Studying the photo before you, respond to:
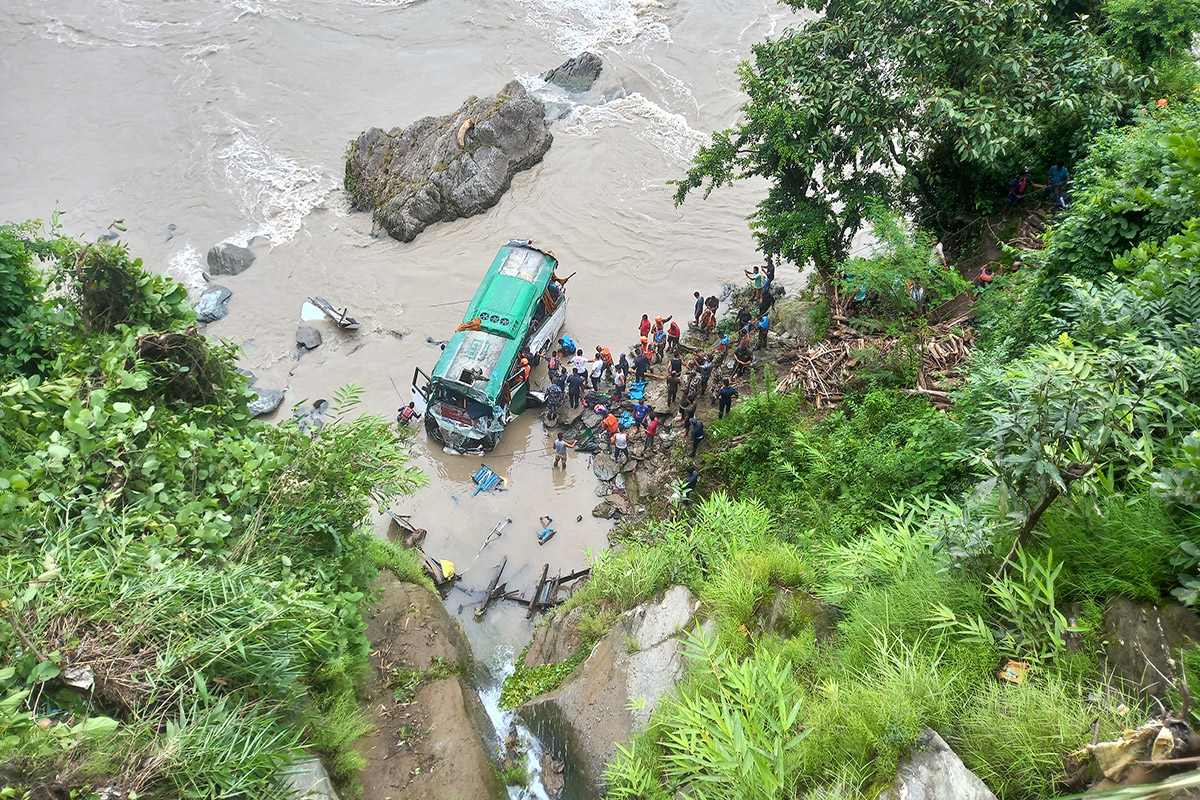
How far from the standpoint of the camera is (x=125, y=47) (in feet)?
83.1

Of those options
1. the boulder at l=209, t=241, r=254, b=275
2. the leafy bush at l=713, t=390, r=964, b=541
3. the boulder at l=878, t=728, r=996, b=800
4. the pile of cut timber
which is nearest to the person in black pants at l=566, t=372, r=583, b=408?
the leafy bush at l=713, t=390, r=964, b=541

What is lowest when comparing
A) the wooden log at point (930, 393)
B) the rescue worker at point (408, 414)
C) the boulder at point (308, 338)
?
the boulder at point (308, 338)

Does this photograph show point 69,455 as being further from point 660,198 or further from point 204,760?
point 660,198

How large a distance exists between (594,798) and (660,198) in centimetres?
1715

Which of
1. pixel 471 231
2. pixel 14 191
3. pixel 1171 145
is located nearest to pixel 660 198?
pixel 471 231

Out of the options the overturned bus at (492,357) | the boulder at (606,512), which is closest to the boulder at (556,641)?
the boulder at (606,512)

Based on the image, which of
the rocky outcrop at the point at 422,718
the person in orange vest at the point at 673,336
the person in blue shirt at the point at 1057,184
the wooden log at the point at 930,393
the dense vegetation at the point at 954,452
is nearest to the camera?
the dense vegetation at the point at 954,452

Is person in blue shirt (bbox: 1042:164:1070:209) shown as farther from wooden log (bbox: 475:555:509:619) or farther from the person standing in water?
wooden log (bbox: 475:555:509:619)

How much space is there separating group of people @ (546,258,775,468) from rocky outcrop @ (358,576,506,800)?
4.94 meters

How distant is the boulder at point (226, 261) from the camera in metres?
18.4

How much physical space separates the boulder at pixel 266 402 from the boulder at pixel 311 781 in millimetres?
10534

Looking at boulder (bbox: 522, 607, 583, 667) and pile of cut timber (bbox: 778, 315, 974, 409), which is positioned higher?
pile of cut timber (bbox: 778, 315, 974, 409)

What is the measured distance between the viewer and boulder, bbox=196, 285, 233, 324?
672 inches

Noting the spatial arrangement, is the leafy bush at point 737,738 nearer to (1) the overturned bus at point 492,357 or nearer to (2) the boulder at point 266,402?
(1) the overturned bus at point 492,357
